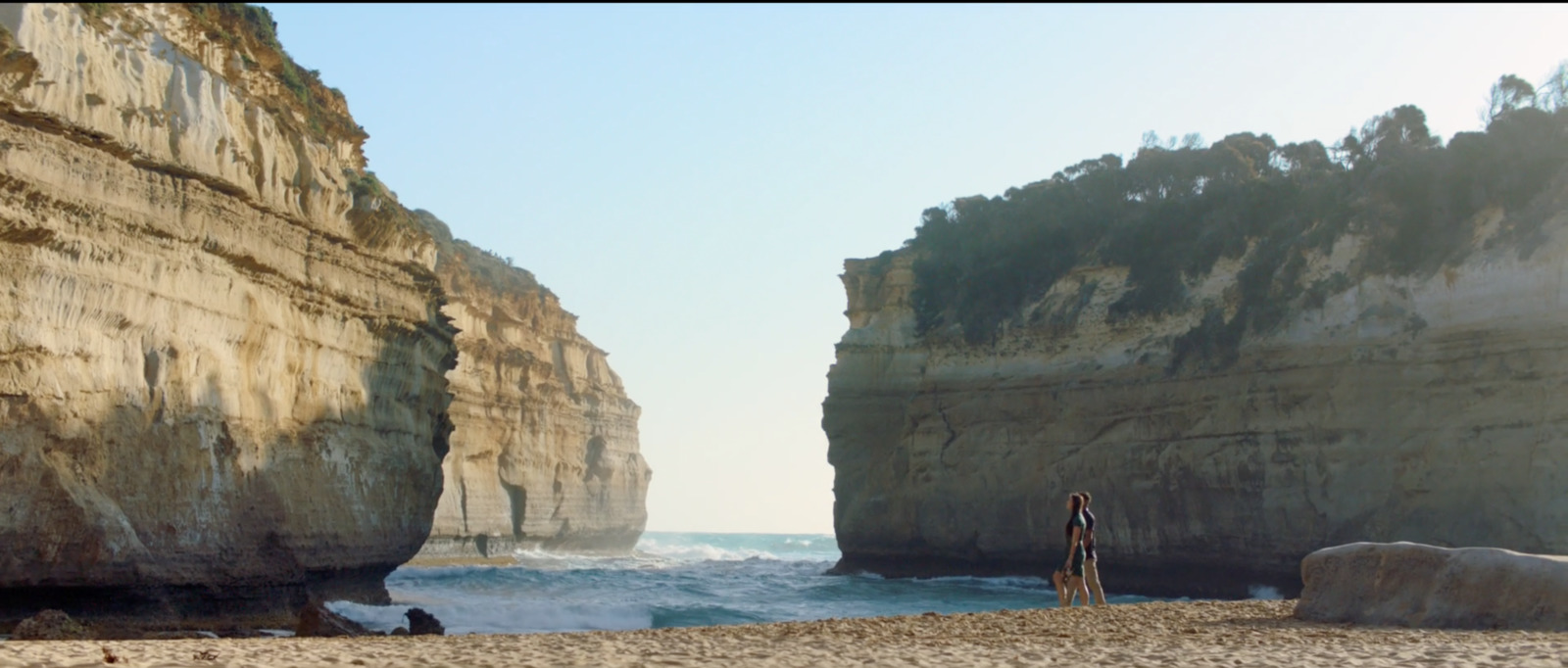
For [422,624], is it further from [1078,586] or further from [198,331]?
[1078,586]

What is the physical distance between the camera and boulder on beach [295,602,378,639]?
13.8 metres

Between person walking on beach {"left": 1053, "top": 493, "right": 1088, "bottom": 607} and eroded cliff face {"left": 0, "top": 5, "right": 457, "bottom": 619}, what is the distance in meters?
9.69

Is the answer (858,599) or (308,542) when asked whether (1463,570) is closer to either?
(308,542)

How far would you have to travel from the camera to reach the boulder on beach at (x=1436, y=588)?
10688 millimetres

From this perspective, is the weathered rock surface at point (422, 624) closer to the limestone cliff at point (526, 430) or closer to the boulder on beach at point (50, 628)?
the boulder on beach at point (50, 628)

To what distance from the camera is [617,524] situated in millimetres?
60906

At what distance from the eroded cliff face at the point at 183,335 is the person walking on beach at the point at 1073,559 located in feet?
31.8

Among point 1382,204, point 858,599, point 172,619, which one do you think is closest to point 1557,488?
point 1382,204

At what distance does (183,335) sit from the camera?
15273 millimetres

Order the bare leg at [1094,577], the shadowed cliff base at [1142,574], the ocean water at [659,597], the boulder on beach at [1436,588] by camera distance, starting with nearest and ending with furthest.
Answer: the boulder on beach at [1436,588]
the bare leg at [1094,577]
the ocean water at [659,597]
the shadowed cliff base at [1142,574]

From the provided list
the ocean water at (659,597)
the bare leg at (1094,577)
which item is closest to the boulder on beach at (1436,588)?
the bare leg at (1094,577)

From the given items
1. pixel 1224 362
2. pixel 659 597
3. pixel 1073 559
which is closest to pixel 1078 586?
pixel 1073 559

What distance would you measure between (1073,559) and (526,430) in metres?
38.7

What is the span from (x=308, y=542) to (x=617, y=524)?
43901mm
